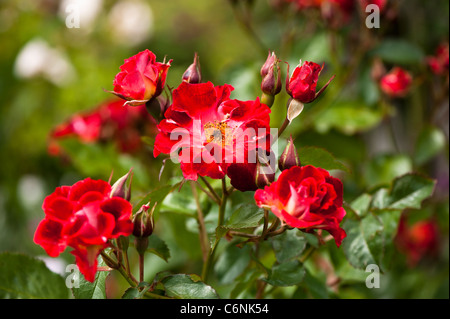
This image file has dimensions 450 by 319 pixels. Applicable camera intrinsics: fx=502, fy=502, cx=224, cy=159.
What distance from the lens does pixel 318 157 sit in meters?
0.52

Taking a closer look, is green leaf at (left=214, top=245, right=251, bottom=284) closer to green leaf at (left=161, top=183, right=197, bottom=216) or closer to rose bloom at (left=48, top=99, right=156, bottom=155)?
green leaf at (left=161, top=183, right=197, bottom=216)

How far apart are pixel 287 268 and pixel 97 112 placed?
1.80 feet

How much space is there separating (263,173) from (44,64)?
1.25 metres

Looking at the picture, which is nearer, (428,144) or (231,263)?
(231,263)

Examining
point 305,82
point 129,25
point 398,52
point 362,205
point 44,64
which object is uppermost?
point 129,25

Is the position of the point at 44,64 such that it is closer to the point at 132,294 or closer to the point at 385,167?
the point at 385,167

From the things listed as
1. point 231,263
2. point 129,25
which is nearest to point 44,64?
point 129,25

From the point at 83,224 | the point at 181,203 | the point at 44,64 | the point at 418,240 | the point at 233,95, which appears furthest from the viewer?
the point at 44,64

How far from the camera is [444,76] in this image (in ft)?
2.71

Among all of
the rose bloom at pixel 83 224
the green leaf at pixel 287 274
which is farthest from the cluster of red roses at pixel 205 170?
the green leaf at pixel 287 274

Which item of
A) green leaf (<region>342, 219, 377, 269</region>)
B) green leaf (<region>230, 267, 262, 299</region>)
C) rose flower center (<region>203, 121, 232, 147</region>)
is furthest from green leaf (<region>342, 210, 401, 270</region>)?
rose flower center (<region>203, 121, 232, 147</region>)

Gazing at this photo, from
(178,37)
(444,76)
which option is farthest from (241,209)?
(178,37)

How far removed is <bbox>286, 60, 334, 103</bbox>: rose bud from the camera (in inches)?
18.6
